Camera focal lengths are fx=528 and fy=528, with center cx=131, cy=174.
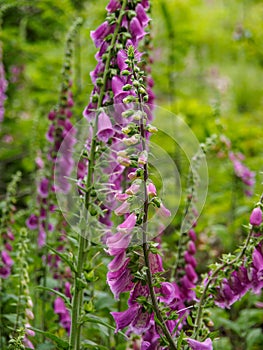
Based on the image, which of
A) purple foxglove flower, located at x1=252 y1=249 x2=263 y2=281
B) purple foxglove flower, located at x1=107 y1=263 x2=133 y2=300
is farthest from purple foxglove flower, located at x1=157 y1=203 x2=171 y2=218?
purple foxglove flower, located at x1=252 y1=249 x2=263 y2=281

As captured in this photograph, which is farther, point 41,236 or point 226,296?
point 41,236

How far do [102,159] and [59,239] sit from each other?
989 mm

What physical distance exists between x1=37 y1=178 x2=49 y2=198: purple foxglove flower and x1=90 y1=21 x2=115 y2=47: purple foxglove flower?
1108 millimetres

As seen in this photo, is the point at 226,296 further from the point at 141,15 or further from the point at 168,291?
the point at 141,15

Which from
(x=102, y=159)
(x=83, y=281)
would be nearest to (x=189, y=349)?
(x=83, y=281)

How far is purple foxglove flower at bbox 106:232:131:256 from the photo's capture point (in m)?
1.50

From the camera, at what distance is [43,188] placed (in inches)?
114

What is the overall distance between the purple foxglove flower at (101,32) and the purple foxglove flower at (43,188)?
1108 millimetres

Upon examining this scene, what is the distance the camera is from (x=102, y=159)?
1949mm

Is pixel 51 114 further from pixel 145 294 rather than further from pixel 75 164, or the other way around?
pixel 145 294

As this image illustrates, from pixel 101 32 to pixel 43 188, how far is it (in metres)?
1.18

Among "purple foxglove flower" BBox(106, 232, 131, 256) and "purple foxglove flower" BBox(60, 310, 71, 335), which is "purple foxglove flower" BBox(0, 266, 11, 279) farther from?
"purple foxglove flower" BBox(106, 232, 131, 256)

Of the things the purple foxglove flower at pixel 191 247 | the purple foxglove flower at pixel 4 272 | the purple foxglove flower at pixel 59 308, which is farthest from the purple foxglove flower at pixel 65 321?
the purple foxglove flower at pixel 191 247

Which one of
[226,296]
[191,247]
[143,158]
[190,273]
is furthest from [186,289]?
[143,158]
